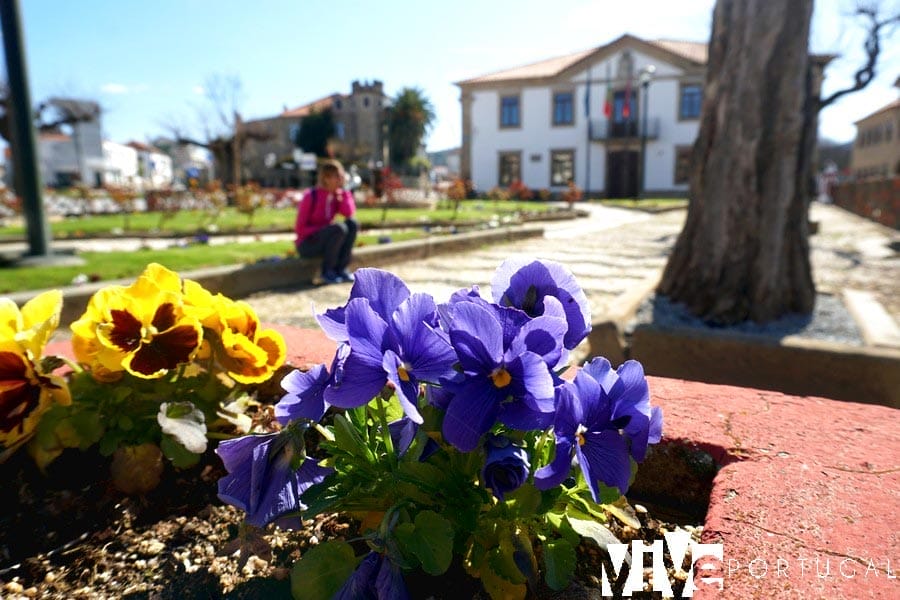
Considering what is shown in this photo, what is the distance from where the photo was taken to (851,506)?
95cm

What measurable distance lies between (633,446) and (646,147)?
38.4 m

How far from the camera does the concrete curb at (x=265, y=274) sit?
4672mm

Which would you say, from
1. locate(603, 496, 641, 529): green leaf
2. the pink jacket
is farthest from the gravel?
the pink jacket

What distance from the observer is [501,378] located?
2.41 feet

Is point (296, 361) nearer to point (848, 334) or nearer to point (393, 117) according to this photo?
point (848, 334)

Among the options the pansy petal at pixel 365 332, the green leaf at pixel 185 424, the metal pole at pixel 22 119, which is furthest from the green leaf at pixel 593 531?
the metal pole at pixel 22 119

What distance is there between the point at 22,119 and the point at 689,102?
35.3 metres

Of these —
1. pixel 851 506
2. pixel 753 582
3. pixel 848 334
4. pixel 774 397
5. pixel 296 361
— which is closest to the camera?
pixel 753 582

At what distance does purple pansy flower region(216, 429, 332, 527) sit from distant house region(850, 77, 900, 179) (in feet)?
161

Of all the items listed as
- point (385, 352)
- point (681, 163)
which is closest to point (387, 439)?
point (385, 352)

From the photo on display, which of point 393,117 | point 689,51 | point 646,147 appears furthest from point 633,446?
point 393,117

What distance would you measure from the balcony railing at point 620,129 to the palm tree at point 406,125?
16077 millimetres

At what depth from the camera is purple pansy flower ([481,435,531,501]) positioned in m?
0.74

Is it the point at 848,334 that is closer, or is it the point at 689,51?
the point at 848,334
